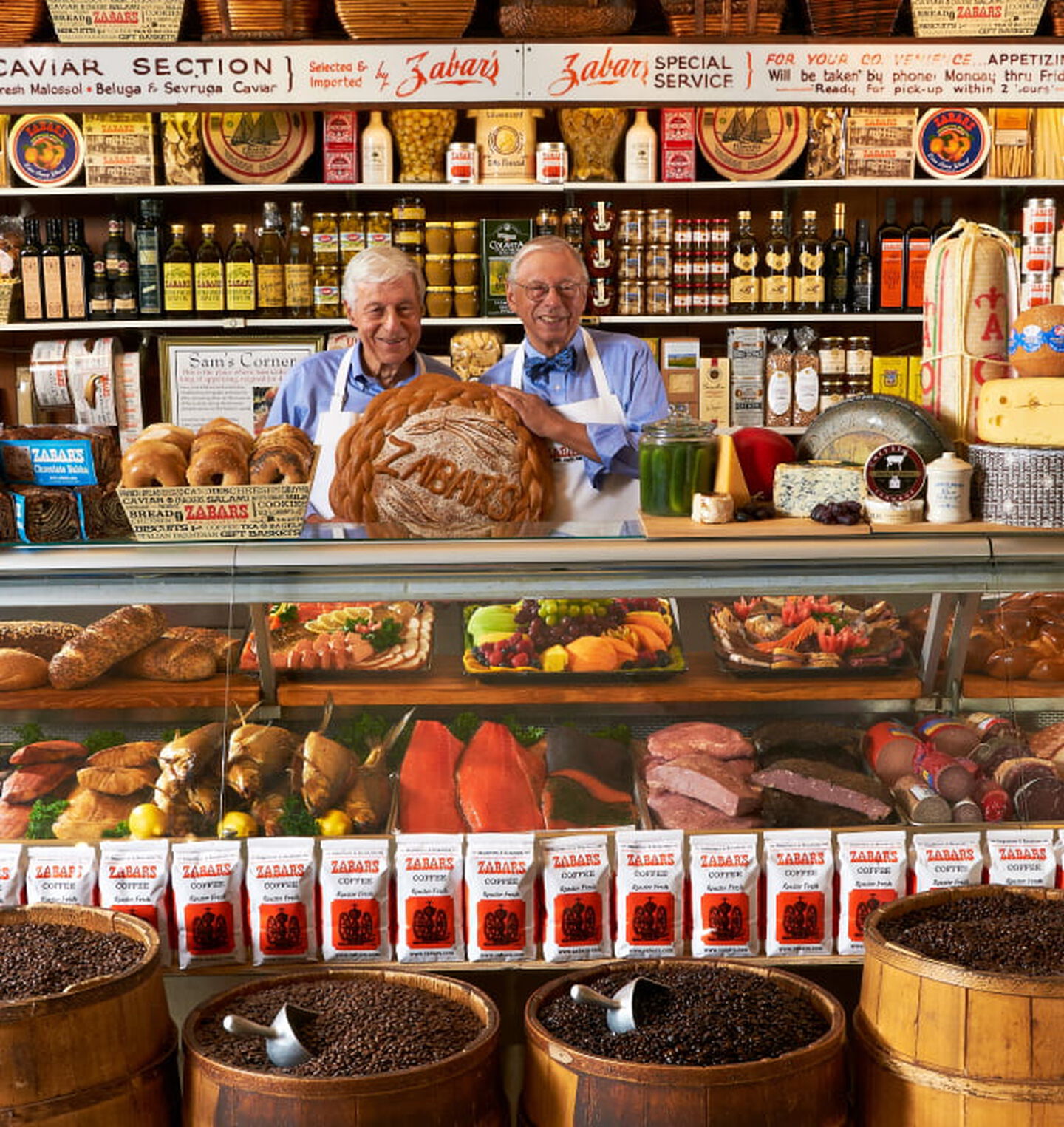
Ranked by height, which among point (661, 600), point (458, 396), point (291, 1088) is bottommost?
point (291, 1088)

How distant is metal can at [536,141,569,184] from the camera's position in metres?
5.27

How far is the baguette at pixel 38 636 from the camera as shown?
7.29 feet

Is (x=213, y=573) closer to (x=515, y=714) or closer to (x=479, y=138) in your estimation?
(x=515, y=714)

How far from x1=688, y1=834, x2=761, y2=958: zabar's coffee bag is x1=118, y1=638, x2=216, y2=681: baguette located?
88 centimetres

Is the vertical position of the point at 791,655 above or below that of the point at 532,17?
below

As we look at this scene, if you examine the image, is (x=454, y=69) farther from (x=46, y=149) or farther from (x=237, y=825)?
(x=237, y=825)

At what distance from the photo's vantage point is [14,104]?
14.3ft

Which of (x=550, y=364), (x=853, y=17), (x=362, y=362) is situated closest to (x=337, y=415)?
(x=362, y=362)

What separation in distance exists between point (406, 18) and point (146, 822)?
10.1 feet

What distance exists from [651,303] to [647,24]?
113 cm

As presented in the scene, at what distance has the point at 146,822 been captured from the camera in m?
2.14

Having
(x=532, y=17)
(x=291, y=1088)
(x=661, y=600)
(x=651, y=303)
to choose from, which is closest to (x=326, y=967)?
(x=291, y=1088)

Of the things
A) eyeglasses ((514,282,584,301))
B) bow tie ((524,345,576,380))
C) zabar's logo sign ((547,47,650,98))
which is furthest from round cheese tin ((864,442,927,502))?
zabar's logo sign ((547,47,650,98))

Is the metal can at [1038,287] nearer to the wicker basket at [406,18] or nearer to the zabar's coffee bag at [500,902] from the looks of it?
the wicker basket at [406,18]
